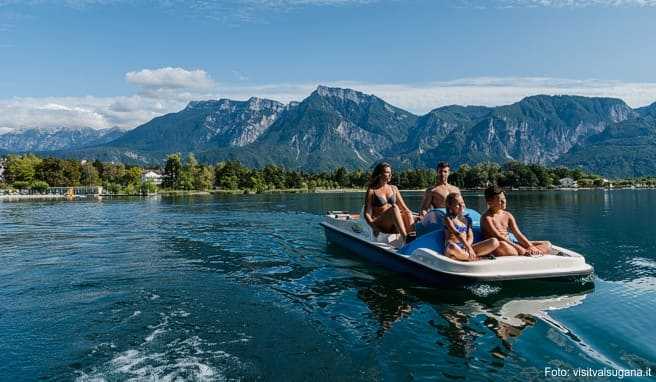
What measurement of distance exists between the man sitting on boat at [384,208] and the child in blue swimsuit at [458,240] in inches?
88.5

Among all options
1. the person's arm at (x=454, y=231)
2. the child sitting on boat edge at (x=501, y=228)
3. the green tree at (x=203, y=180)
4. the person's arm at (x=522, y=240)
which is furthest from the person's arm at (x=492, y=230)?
the green tree at (x=203, y=180)

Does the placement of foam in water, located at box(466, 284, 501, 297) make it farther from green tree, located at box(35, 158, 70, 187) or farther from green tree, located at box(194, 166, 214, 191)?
green tree, located at box(35, 158, 70, 187)

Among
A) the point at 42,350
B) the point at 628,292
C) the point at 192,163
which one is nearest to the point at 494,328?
the point at 628,292

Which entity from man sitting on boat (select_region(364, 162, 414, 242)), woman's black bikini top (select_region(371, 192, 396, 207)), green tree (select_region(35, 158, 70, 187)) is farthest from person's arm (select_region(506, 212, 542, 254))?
green tree (select_region(35, 158, 70, 187))

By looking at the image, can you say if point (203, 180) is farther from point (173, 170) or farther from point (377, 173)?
point (377, 173)

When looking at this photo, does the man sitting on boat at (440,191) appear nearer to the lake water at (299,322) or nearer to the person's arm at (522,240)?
the person's arm at (522,240)

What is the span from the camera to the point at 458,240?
12.3m

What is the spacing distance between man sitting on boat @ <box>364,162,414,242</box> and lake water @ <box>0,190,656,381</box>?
1487 millimetres

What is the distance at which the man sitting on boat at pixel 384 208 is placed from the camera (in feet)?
48.0

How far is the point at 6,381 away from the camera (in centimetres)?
671

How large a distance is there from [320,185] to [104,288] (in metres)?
161

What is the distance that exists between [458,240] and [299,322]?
5080 mm

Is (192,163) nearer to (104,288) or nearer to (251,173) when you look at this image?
(251,173)

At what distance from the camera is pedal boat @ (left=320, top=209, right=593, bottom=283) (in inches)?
447
